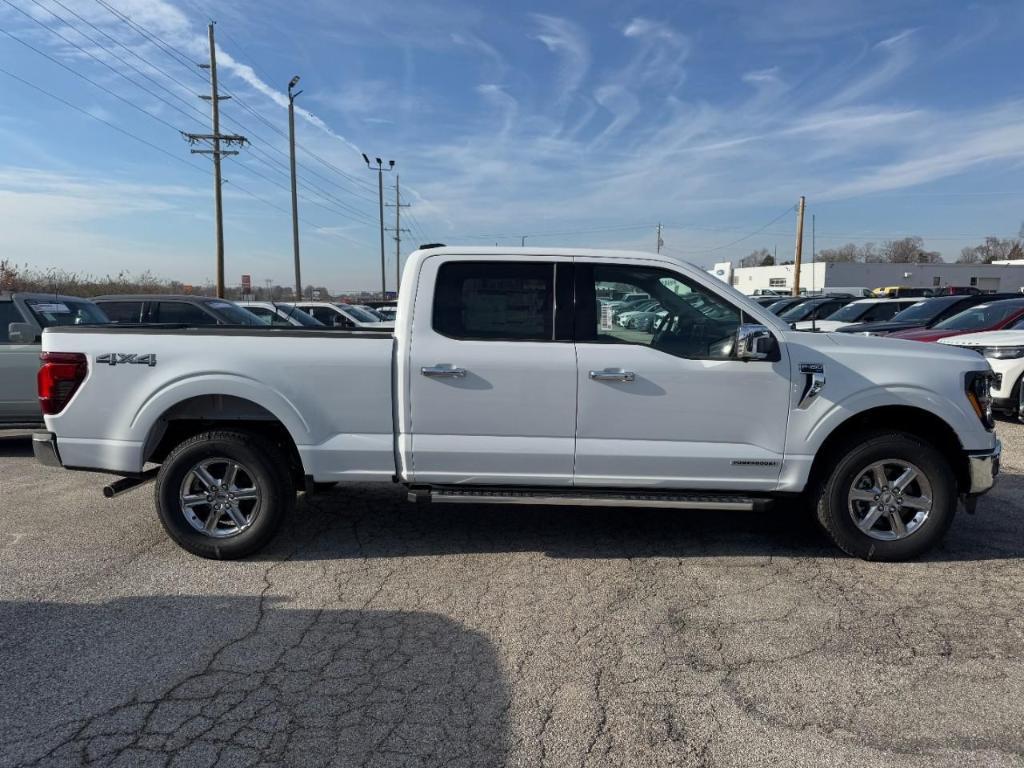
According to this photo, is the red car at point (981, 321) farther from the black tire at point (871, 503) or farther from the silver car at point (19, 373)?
the silver car at point (19, 373)

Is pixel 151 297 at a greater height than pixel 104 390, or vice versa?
pixel 151 297

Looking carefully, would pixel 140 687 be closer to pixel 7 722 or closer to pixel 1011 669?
pixel 7 722

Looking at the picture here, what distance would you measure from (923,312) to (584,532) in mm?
11896

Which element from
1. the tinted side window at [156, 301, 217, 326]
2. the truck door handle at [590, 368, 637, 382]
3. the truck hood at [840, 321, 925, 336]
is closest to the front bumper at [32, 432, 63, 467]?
the truck door handle at [590, 368, 637, 382]

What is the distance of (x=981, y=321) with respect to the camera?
426 inches

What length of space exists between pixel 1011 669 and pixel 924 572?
3.80ft

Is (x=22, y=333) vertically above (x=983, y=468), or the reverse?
(x=22, y=333)

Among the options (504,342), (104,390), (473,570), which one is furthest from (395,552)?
(104,390)

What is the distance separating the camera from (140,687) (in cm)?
311

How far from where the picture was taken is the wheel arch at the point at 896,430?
4.48 metres

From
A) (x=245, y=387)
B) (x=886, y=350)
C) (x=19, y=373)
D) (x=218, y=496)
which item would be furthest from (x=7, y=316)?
(x=886, y=350)

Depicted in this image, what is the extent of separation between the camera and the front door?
169 inches

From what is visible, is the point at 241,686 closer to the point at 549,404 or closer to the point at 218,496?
the point at 218,496

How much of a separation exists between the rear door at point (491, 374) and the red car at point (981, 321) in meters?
8.25
